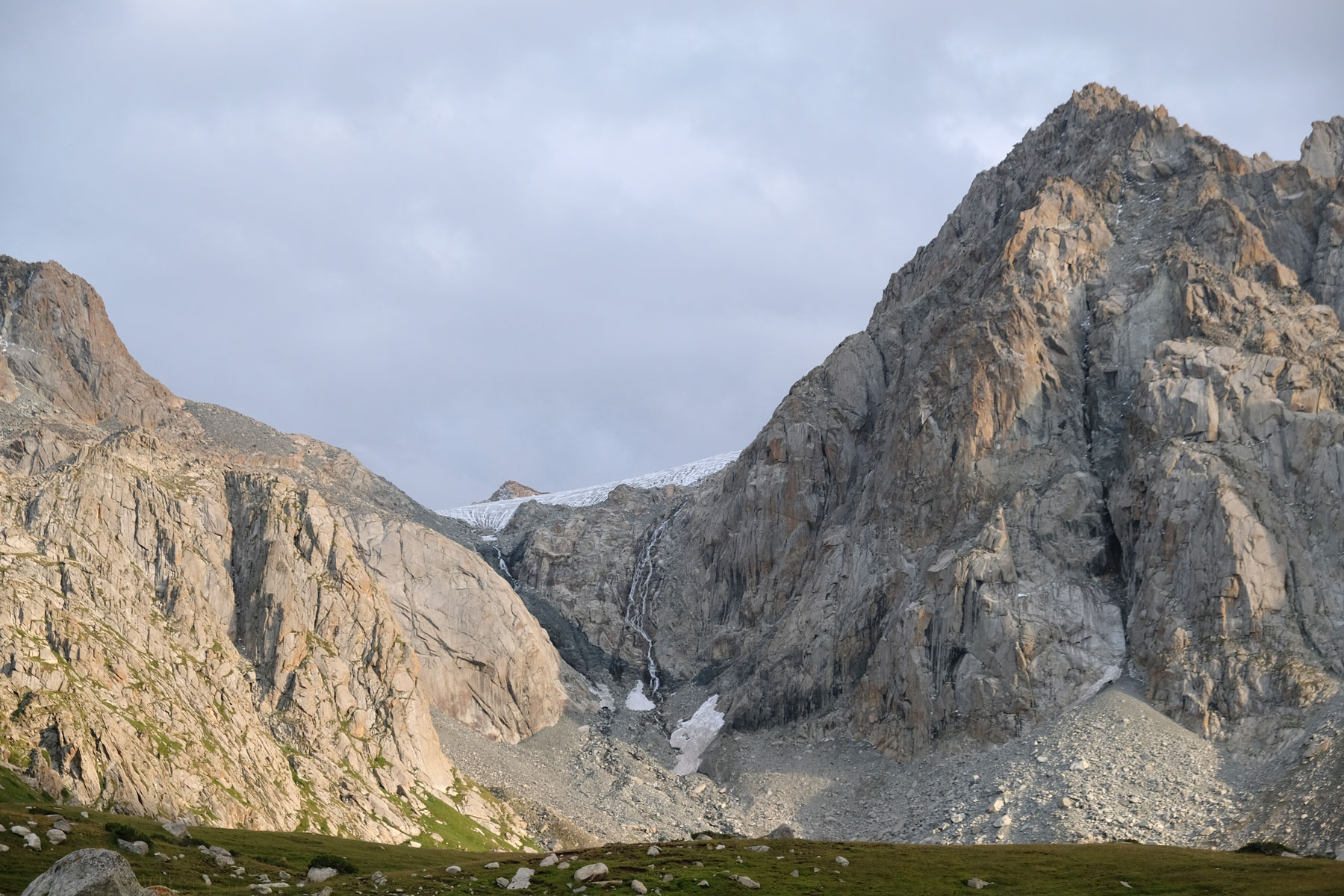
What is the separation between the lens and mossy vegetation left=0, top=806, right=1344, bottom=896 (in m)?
57.2

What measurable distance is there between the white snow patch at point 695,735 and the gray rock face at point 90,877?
12963 centimetres

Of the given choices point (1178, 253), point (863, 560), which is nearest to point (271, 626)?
point (863, 560)

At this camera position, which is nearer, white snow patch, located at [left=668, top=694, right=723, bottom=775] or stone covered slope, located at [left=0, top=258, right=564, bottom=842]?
stone covered slope, located at [left=0, top=258, right=564, bottom=842]

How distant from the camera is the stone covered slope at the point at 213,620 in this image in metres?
102

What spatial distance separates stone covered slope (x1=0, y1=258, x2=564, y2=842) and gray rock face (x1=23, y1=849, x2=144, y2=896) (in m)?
55.7

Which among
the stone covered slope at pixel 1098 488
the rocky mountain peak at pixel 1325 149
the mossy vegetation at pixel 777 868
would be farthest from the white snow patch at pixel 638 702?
the rocky mountain peak at pixel 1325 149

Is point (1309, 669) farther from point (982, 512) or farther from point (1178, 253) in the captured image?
point (1178, 253)

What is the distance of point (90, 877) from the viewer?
37688 millimetres

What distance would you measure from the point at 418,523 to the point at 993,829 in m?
109

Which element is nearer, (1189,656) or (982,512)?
(1189,656)

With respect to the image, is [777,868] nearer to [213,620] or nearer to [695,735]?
[213,620]

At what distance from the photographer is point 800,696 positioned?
168375 mm

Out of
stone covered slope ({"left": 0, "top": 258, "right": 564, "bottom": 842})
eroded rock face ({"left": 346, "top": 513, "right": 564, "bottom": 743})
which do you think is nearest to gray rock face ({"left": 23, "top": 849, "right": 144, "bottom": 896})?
stone covered slope ({"left": 0, "top": 258, "right": 564, "bottom": 842})

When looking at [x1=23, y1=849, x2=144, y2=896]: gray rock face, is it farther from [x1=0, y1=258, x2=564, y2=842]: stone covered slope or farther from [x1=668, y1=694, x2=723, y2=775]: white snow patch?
[x1=668, y1=694, x2=723, y2=775]: white snow patch
